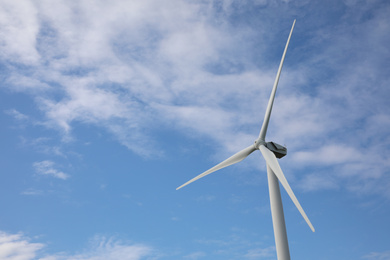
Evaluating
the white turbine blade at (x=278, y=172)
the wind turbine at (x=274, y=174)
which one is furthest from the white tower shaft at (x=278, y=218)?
the white turbine blade at (x=278, y=172)

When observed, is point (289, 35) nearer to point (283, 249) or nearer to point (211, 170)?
point (211, 170)

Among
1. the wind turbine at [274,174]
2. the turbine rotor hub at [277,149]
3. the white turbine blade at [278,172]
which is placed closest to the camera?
the white turbine blade at [278,172]

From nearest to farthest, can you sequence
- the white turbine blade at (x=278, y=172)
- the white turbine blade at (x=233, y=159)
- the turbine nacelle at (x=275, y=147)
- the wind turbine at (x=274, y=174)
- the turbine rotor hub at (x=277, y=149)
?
the white turbine blade at (x=278, y=172), the wind turbine at (x=274, y=174), the turbine nacelle at (x=275, y=147), the turbine rotor hub at (x=277, y=149), the white turbine blade at (x=233, y=159)

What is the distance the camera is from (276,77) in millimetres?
37500

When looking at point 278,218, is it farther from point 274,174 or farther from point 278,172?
point 274,174

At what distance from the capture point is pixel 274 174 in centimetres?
3297

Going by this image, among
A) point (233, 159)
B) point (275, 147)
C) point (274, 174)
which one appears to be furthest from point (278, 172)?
point (233, 159)

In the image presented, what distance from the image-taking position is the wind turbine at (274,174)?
2927cm

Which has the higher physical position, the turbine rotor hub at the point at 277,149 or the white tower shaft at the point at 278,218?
the turbine rotor hub at the point at 277,149

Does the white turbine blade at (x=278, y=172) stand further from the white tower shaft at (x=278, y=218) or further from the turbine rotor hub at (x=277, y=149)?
the white tower shaft at (x=278, y=218)

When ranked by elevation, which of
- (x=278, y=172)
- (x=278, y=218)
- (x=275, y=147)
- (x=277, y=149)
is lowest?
(x=278, y=218)

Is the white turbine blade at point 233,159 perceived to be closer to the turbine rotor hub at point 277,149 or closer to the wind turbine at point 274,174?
the wind turbine at point 274,174

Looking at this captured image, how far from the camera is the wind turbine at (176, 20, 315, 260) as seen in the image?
29.3 m

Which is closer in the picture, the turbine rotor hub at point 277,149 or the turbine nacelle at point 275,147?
the turbine nacelle at point 275,147
